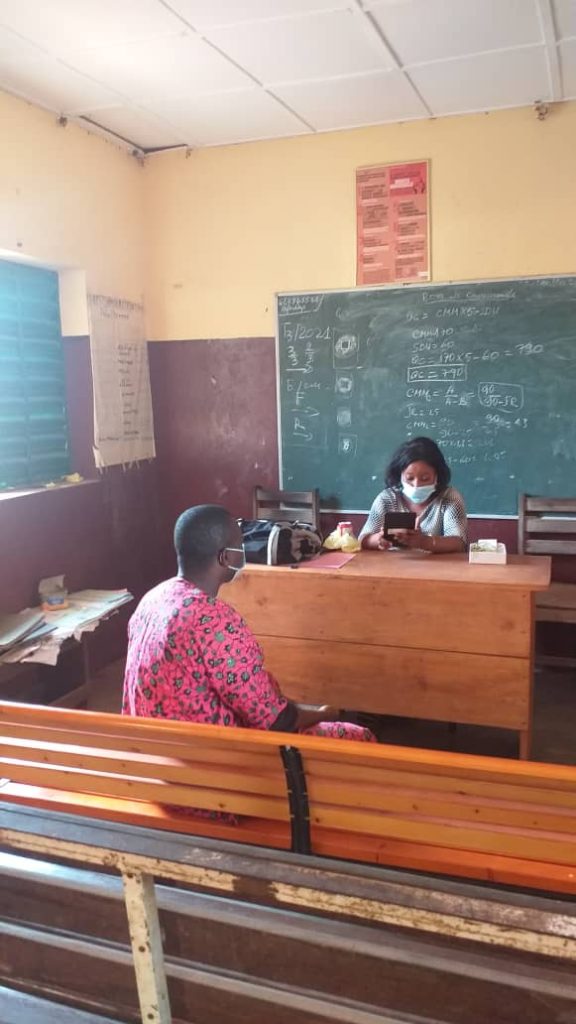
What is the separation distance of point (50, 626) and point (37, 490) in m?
0.84

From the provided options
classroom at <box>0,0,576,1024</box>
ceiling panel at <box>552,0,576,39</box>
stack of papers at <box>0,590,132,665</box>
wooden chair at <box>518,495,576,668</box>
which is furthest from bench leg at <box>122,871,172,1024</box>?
ceiling panel at <box>552,0,576,39</box>

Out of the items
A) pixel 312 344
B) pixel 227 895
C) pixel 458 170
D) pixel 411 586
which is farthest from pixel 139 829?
pixel 458 170

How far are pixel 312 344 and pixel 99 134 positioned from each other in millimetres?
1613

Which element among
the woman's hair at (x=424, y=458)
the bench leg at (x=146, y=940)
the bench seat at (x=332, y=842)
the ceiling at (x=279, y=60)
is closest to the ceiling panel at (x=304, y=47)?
the ceiling at (x=279, y=60)

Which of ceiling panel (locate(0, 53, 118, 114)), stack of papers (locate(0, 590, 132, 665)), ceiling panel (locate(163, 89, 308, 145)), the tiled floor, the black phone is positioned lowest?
the tiled floor

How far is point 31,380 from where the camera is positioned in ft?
13.3

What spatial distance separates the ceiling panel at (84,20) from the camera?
113 inches

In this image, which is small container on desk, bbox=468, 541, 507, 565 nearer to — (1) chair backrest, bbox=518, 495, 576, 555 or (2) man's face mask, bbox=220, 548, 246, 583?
(1) chair backrest, bbox=518, 495, 576, 555

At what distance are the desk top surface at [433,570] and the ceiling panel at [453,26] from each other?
2.09 meters

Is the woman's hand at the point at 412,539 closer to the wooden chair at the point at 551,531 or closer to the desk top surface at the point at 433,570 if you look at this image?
the desk top surface at the point at 433,570

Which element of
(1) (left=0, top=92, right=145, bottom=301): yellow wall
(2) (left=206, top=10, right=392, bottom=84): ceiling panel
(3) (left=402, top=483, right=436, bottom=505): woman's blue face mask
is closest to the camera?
(2) (left=206, top=10, right=392, bottom=84): ceiling panel

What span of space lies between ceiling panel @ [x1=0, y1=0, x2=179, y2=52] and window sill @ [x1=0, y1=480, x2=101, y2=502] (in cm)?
191

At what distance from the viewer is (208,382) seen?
4.86m

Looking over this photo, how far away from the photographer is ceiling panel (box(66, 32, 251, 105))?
10.8 feet
